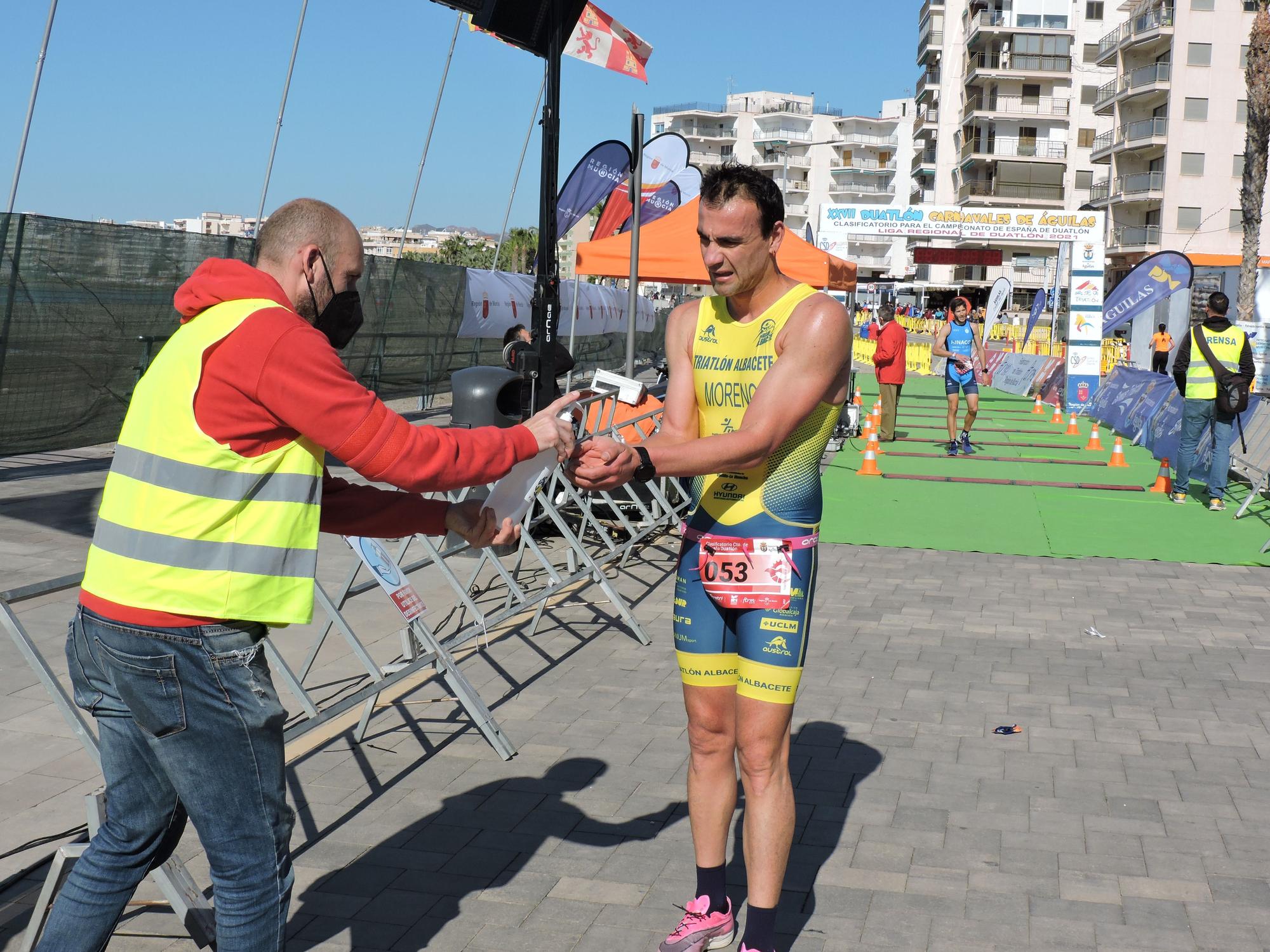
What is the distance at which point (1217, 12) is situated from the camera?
66.1 metres

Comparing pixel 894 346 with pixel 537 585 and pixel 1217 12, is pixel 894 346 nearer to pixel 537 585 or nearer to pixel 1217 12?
pixel 537 585

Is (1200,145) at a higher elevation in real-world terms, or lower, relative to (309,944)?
higher

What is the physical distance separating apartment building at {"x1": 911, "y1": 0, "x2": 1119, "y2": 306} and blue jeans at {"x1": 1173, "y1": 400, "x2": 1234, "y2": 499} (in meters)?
73.6

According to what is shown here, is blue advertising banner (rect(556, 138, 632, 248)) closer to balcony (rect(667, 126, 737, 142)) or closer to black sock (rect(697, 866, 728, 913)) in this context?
black sock (rect(697, 866, 728, 913))

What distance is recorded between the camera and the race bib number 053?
333 centimetres

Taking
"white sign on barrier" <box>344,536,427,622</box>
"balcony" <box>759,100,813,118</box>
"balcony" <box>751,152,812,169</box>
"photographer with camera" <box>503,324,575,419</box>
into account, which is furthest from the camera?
"balcony" <box>759,100,813,118</box>

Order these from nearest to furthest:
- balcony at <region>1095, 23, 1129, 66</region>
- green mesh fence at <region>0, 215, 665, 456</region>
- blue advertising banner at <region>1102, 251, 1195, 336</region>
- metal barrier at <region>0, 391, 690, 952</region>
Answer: metal barrier at <region>0, 391, 690, 952</region> < green mesh fence at <region>0, 215, 665, 456</region> < blue advertising banner at <region>1102, 251, 1195, 336</region> < balcony at <region>1095, 23, 1129, 66</region>

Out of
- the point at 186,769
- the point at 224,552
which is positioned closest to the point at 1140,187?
the point at 224,552


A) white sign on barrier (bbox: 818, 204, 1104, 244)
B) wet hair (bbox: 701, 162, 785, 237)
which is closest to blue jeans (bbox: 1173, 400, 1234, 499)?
wet hair (bbox: 701, 162, 785, 237)

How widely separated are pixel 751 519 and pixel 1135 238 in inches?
2956

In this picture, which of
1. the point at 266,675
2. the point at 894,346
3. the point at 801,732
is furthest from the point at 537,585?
the point at 894,346

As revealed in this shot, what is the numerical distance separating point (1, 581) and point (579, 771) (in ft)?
15.2

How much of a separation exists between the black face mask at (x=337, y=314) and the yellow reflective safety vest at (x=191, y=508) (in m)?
0.21

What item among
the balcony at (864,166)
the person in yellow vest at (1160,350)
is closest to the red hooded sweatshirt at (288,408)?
the person in yellow vest at (1160,350)
